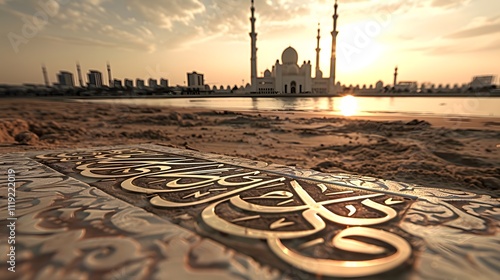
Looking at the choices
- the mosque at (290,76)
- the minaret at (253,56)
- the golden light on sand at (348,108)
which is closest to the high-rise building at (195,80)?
the mosque at (290,76)

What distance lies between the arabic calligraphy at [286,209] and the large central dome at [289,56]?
6241 centimetres

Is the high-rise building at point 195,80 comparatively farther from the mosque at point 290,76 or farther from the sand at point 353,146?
the sand at point 353,146

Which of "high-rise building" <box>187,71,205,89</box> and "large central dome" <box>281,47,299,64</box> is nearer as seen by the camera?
"large central dome" <box>281,47,299,64</box>

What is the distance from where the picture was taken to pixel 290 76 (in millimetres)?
65125

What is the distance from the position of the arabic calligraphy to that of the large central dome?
62407 millimetres

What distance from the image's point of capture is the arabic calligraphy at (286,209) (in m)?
1.37

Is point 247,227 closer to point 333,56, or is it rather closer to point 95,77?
point 333,56

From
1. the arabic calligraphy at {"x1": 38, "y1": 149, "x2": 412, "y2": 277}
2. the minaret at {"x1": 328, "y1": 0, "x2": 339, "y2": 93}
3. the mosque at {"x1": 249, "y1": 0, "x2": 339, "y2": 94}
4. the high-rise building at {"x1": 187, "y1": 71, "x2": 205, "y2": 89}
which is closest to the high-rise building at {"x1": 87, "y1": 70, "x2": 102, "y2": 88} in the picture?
the high-rise building at {"x1": 187, "y1": 71, "x2": 205, "y2": 89}

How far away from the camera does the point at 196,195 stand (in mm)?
2256

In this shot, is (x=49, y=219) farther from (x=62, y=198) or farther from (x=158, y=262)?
(x=158, y=262)

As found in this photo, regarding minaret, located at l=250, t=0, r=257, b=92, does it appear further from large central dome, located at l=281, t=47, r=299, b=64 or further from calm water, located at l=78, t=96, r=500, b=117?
calm water, located at l=78, t=96, r=500, b=117

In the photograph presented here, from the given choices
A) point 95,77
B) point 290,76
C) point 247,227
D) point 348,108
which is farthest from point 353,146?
point 95,77

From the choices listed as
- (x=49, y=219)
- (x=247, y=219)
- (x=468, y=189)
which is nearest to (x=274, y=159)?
(x=468, y=189)

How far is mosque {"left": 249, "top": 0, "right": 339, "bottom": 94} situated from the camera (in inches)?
2410
